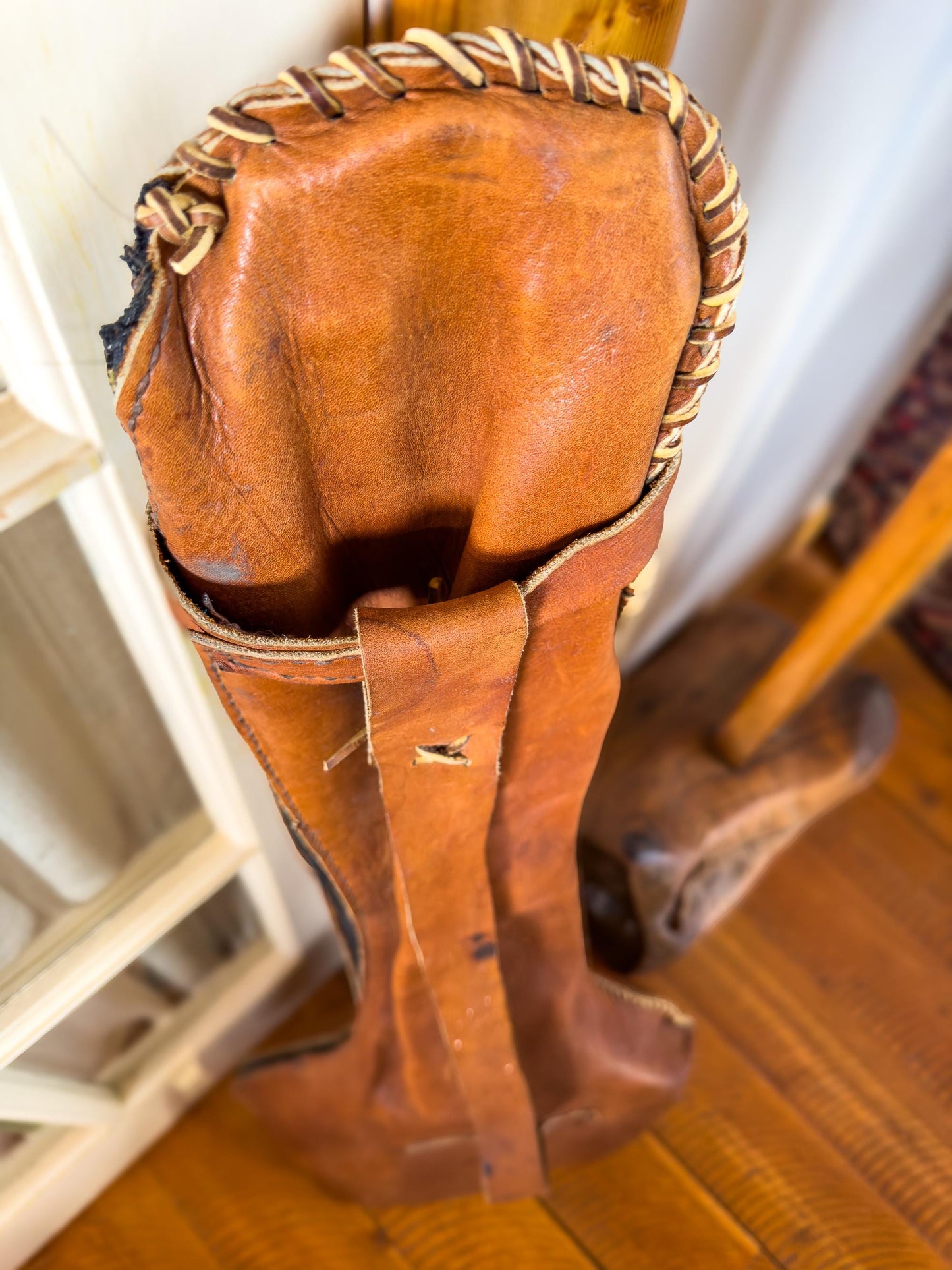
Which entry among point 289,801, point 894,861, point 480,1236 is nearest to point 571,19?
point 289,801

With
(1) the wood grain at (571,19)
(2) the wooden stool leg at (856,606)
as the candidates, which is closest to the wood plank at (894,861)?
(2) the wooden stool leg at (856,606)

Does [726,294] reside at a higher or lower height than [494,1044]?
higher

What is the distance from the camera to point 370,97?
1.09 ft

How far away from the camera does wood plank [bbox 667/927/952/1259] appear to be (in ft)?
3.37

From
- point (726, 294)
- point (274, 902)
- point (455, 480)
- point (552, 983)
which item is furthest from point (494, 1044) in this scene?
point (726, 294)

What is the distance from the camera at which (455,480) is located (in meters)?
0.48

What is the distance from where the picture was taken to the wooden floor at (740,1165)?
97 centimetres

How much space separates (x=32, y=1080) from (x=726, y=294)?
0.87 meters

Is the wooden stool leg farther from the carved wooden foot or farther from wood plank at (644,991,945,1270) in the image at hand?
wood plank at (644,991,945,1270)

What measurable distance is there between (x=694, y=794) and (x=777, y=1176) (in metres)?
0.45

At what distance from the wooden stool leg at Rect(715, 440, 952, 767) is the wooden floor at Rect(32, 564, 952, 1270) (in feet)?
1.10

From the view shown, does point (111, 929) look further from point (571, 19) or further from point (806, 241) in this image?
point (806, 241)

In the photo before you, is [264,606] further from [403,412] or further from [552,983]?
[552,983]

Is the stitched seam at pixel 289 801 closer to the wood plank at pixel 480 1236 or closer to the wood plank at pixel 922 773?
the wood plank at pixel 480 1236
